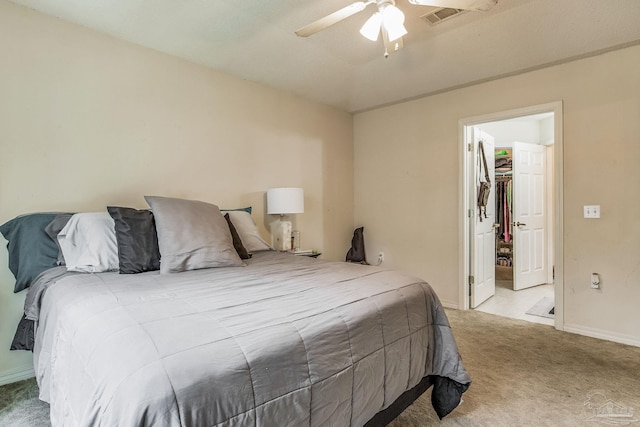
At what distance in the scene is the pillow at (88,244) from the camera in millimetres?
1932

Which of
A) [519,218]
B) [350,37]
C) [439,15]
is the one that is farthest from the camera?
[519,218]

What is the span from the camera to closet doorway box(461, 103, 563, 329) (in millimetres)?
3249

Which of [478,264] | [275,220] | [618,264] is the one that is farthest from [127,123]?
[618,264]

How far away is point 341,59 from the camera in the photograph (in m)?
3.04

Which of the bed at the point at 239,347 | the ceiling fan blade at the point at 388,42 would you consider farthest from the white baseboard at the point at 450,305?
the ceiling fan blade at the point at 388,42

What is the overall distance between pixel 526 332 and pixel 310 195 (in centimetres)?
259

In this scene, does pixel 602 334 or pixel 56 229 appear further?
pixel 602 334

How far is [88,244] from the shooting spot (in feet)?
6.51

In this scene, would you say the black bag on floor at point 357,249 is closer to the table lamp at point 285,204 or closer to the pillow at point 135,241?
the table lamp at point 285,204

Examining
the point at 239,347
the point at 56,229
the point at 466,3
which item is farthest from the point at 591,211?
the point at 56,229

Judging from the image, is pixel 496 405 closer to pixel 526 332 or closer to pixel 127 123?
pixel 526 332

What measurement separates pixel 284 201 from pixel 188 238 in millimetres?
1336

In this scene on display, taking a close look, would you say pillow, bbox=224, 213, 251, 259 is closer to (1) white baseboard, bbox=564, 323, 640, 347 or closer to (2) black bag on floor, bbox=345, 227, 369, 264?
(2) black bag on floor, bbox=345, 227, 369, 264

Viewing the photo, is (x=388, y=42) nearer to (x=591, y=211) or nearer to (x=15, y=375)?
(x=591, y=211)
